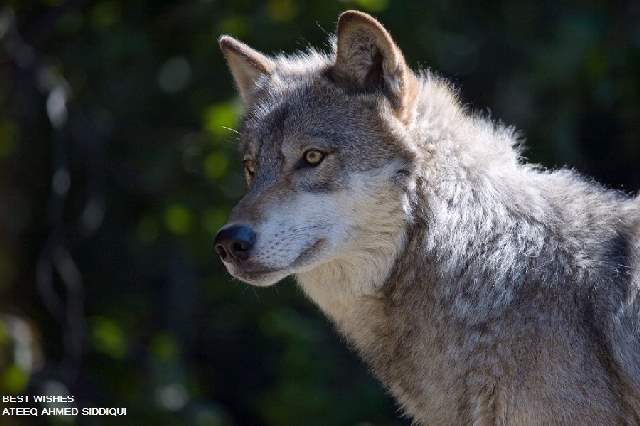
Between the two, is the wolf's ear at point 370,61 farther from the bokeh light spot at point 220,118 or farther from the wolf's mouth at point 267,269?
the bokeh light spot at point 220,118

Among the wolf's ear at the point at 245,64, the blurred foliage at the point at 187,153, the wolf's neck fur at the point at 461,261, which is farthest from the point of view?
the blurred foliage at the point at 187,153

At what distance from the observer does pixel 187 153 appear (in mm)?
7492

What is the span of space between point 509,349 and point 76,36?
499cm

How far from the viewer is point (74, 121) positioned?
8.24 meters

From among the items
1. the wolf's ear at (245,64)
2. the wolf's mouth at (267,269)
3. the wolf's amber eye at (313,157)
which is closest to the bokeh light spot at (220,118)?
the wolf's ear at (245,64)

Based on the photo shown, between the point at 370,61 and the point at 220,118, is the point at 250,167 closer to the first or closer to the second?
the point at 370,61

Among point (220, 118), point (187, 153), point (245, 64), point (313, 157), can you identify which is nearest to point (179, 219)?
point (187, 153)

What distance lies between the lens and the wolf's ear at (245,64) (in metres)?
4.93

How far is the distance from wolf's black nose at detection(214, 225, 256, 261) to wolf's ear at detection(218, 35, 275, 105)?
103 cm

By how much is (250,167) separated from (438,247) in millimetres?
926

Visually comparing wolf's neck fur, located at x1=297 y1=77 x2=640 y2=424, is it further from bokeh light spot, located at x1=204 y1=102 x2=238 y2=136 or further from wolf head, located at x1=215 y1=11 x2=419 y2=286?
bokeh light spot, located at x1=204 y1=102 x2=238 y2=136

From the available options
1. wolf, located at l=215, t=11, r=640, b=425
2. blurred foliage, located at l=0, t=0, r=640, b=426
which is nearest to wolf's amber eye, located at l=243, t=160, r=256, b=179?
wolf, located at l=215, t=11, r=640, b=425

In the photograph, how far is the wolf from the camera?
3.90 m

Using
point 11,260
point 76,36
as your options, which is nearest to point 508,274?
point 76,36
